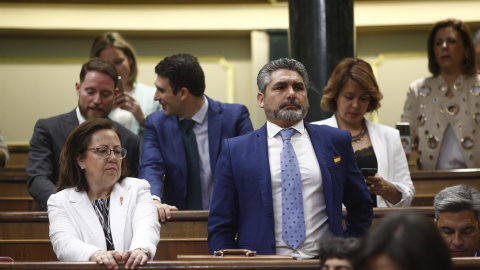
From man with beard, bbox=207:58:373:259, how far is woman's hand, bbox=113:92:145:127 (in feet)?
4.63

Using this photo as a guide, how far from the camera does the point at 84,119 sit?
404 cm

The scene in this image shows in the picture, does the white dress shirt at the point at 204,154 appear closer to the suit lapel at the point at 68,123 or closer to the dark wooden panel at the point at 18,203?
the suit lapel at the point at 68,123

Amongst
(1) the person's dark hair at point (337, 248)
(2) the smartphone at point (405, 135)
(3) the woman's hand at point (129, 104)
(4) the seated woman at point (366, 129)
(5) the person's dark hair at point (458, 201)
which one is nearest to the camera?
(1) the person's dark hair at point (337, 248)

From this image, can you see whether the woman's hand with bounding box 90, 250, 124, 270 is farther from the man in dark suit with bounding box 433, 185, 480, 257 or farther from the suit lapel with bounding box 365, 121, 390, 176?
the suit lapel with bounding box 365, 121, 390, 176

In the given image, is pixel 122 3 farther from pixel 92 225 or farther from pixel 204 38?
pixel 92 225

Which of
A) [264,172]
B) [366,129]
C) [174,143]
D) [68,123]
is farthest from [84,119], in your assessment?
[366,129]

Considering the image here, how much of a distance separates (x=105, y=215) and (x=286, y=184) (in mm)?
769

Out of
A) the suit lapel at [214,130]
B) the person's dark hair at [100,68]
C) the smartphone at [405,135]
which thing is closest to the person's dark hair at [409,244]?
the suit lapel at [214,130]

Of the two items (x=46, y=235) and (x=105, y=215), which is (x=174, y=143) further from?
(x=105, y=215)

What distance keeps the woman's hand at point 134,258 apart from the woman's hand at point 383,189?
1.32 meters

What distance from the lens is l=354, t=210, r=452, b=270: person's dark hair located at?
1.38 metres

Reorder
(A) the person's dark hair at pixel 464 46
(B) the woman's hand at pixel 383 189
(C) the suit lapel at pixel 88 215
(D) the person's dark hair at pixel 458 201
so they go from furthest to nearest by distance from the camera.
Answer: (A) the person's dark hair at pixel 464 46 < (B) the woman's hand at pixel 383 189 < (D) the person's dark hair at pixel 458 201 < (C) the suit lapel at pixel 88 215

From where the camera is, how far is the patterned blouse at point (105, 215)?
3.10 metres

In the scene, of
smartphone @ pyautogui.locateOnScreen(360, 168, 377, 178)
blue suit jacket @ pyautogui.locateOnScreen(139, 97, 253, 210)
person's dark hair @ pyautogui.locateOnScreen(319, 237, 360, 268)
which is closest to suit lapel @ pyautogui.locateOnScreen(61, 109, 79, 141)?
blue suit jacket @ pyautogui.locateOnScreen(139, 97, 253, 210)
